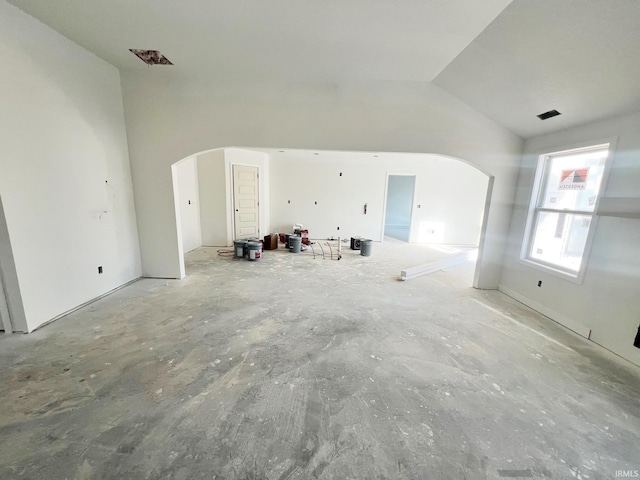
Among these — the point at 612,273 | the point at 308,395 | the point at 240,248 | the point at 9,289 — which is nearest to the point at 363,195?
the point at 240,248

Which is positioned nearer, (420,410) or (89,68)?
(420,410)

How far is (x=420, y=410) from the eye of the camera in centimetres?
181

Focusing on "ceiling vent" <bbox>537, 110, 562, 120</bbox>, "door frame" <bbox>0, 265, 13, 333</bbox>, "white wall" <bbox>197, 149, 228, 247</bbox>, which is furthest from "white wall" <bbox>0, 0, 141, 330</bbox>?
"ceiling vent" <bbox>537, 110, 562, 120</bbox>

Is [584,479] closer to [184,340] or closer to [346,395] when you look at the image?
[346,395]

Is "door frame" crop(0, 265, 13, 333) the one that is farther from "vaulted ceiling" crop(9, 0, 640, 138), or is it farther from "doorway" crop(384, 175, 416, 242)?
"doorway" crop(384, 175, 416, 242)

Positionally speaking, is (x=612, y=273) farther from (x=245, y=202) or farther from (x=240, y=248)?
(x=245, y=202)

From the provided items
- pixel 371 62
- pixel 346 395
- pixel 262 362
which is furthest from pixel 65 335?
pixel 371 62

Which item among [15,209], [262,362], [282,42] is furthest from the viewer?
[282,42]

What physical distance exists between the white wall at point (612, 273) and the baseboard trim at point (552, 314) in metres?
0.01

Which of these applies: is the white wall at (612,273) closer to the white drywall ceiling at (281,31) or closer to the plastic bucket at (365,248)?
the white drywall ceiling at (281,31)

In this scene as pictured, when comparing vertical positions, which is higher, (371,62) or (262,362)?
(371,62)

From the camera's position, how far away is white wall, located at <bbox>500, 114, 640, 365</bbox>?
2492mm

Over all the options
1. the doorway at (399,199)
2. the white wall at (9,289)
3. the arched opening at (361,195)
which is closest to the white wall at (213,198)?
the arched opening at (361,195)

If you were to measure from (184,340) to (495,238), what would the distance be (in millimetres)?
4759
